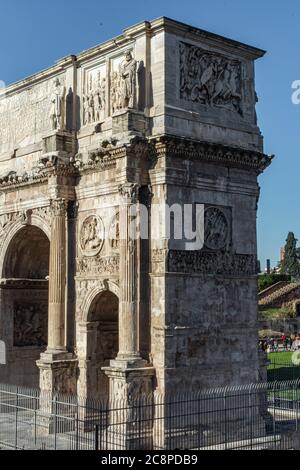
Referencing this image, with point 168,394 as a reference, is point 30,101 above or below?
above

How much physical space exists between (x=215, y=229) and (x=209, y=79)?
148 inches

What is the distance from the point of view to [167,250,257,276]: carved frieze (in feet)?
56.1

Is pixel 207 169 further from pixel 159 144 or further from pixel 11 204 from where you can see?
pixel 11 204

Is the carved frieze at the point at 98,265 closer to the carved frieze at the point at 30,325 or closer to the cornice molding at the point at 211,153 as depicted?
the cornice molding at the point at 211,153

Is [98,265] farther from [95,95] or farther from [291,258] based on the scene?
[291,258]

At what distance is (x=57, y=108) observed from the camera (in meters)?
19.4

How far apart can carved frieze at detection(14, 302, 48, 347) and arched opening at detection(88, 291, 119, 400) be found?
4.32 metres

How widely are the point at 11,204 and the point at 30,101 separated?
309cm

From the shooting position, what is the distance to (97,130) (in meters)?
18.7

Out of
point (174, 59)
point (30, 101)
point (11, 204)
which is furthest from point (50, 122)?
point (174, 59)

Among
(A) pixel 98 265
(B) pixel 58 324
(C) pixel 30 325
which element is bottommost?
(C) pixel 30 325

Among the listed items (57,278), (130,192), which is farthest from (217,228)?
(57,278)

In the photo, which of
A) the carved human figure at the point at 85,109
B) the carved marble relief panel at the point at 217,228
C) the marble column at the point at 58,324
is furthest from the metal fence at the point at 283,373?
the carved human figure at the point at 85,109

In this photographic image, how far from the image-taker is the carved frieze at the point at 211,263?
1711 centimetres
